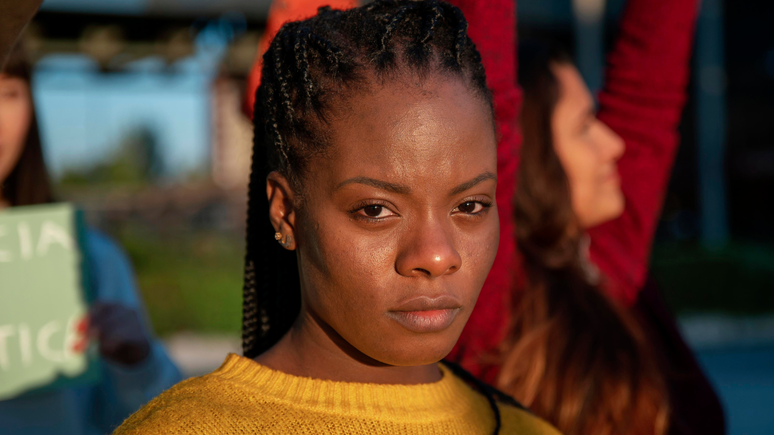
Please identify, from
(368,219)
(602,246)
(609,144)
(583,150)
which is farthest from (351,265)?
(602,246)

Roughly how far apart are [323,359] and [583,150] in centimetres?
146

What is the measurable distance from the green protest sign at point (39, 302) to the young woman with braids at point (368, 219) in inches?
38.9

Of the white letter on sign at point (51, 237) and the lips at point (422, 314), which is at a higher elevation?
the lips at point (422, 314)

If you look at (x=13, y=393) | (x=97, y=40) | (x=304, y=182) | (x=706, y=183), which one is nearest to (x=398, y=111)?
(x=304, y=182)

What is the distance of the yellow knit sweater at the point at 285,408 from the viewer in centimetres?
128

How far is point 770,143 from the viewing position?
12.7 metres

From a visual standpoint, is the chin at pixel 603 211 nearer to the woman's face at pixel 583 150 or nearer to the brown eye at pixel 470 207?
the woman's face at pixel 583 150

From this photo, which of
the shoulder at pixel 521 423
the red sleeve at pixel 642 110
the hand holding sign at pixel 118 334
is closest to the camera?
the shoulder at pixel 521 423

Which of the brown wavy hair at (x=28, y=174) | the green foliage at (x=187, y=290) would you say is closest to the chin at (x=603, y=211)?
the brown wavy hair at (x=28, y=174)

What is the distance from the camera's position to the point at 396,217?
1.29 metres

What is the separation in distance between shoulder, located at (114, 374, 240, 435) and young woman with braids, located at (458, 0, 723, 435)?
98 centimetres

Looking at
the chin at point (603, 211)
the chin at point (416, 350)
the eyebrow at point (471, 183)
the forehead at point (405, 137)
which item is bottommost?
the chin at point (603, 211)

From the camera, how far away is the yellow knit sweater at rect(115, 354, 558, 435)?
128cm

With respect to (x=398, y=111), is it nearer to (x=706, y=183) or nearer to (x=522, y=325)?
(x=522, y=325)
